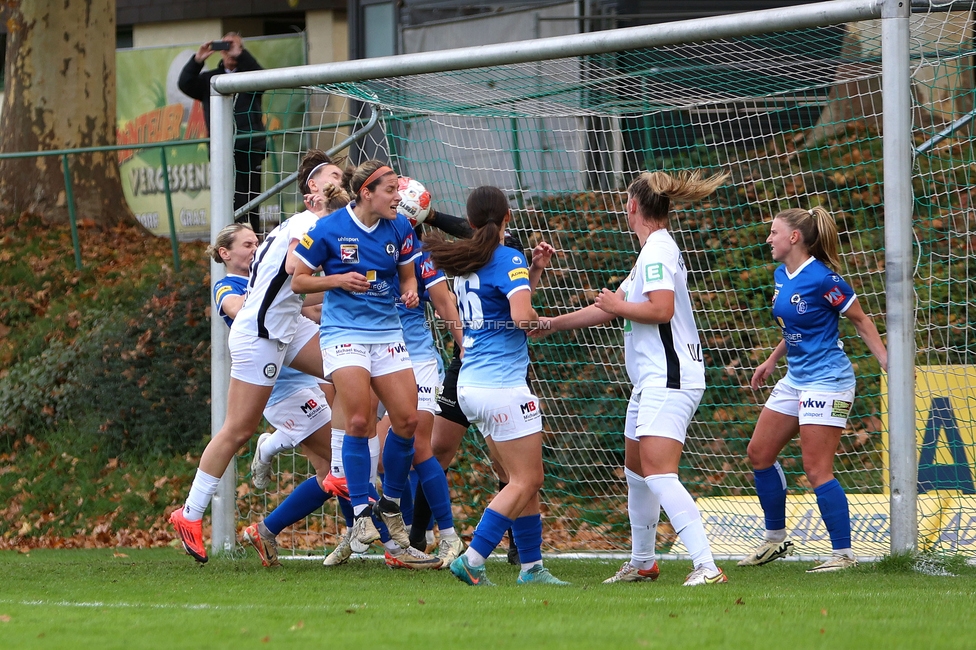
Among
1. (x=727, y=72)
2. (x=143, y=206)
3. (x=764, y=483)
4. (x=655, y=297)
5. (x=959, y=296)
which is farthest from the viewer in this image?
(x=143, y=206)

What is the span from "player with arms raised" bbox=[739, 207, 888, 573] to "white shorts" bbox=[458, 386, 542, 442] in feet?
5.41

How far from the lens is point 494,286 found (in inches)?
236

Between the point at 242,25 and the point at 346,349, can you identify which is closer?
the point at 346,349

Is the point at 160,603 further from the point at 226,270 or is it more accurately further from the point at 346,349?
the point at 226,270

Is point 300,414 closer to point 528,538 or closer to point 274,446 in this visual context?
point 274,446

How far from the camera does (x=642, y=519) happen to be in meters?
6.29

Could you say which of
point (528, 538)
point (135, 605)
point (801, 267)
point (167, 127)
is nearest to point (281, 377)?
point (528, 538)

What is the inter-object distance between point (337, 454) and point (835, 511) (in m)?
2.81

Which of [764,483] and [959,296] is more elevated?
[959,296]

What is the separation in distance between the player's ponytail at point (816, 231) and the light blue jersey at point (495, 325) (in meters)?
1.76

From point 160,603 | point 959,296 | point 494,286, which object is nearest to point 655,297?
point 494,286

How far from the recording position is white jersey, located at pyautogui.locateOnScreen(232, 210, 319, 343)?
6844 mm

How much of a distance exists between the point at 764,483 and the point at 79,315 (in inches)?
364

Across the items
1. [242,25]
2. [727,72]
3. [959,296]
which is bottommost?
[959,296]
